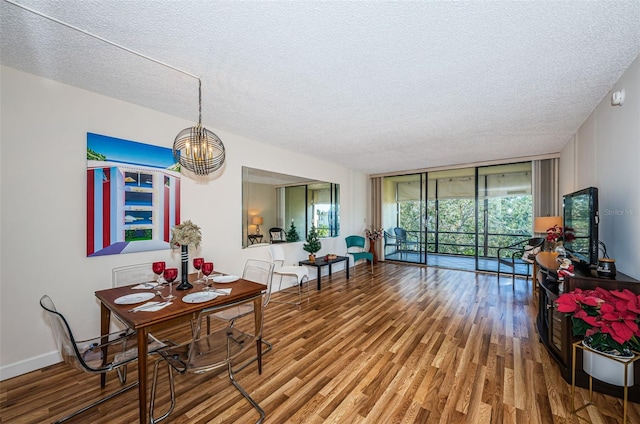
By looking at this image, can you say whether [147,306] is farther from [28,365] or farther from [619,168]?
[619,168]

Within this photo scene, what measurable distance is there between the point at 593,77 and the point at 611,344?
2.21 meters

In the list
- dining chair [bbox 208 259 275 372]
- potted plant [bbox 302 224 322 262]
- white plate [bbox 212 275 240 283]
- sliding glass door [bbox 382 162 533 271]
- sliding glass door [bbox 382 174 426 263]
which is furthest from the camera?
sliding glass door [bbox 382 174 426 263]

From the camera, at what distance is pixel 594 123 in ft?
9.50

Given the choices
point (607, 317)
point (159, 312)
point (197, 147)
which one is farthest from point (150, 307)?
point (607, 317)

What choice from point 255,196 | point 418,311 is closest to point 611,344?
point 418,311

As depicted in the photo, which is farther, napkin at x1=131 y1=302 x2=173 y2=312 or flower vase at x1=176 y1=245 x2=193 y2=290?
flower vase at x1=176 y1=245 x2=193 y2=290

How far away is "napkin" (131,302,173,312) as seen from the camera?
1.74 m

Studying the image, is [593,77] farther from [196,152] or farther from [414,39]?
[196,152]

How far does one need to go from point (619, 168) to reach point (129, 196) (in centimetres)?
488

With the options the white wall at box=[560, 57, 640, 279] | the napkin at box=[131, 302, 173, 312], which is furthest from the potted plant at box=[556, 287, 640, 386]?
the napkin at box=[131, 302, 173, 312]

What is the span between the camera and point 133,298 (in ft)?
6.41

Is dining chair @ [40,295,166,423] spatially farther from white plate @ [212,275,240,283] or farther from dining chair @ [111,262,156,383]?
white plate @ [212,275,240,283]

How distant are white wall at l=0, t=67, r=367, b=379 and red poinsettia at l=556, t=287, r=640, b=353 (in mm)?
3903

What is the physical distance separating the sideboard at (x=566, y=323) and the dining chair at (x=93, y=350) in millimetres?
3267
